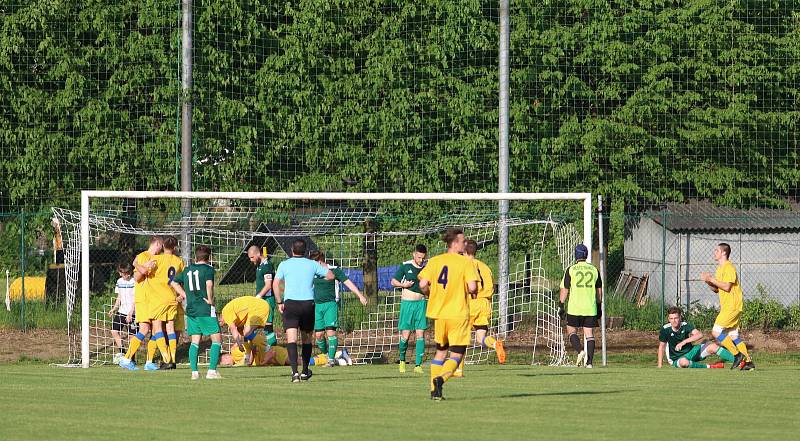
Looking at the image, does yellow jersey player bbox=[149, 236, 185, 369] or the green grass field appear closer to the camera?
the green grass field

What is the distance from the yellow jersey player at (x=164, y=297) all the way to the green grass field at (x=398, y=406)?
1.14 m

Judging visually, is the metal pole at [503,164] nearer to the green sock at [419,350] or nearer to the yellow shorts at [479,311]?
the yellow shorts at [479,311]

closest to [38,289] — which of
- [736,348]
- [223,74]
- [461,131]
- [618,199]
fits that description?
[223,74]

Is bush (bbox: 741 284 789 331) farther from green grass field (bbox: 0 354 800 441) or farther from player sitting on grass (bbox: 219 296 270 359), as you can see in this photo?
player sitting on grass (bbox: 219 296 270 359)

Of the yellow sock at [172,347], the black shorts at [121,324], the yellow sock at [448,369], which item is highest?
the yellow sock at [448,369]

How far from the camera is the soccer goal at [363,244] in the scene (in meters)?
23.4

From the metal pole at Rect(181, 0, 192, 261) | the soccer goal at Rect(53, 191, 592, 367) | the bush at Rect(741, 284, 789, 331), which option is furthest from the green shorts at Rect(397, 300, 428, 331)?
the bush at Rect(741, 284, 789, 331)

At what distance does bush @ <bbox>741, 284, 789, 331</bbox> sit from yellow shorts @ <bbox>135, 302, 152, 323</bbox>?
43.4ft

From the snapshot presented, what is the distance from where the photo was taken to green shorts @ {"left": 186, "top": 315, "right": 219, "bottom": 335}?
16922 mm

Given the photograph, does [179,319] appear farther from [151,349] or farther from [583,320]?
[583,320]

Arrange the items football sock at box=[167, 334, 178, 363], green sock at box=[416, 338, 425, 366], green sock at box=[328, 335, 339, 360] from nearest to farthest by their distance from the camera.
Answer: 1. green sock at box=[416, 338, 425, 366]
2. football sock at box=[167, 334, 178, 363]
3. green sock at box=[328, 335, 339, 360]

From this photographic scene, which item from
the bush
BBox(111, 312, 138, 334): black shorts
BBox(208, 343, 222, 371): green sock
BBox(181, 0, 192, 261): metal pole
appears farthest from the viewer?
the bush

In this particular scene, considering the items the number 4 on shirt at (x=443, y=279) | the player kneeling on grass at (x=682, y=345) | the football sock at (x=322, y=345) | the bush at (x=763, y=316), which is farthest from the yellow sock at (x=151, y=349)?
the bush at (x=763, y=316)

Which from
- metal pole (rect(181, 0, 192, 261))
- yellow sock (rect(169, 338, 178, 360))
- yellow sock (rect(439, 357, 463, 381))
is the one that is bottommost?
yellow sock (rect(169, 338, 178, 360))
